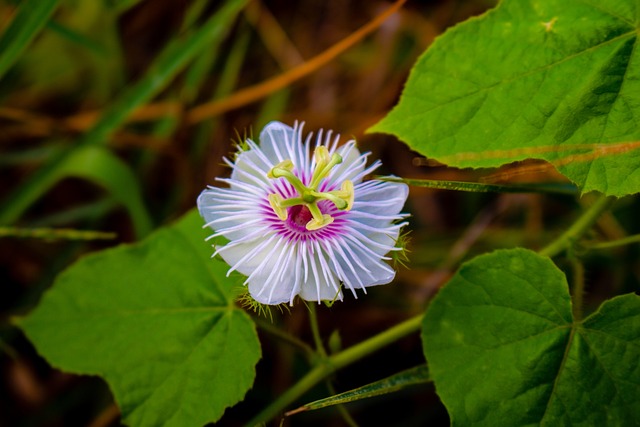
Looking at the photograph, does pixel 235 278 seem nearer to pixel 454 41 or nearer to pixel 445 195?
pixel 454 41

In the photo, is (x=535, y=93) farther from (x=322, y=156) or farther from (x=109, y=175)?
(x=109, y=175)

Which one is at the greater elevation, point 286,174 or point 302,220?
point 286,174

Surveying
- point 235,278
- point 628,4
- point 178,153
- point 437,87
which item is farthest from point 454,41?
point 178,153

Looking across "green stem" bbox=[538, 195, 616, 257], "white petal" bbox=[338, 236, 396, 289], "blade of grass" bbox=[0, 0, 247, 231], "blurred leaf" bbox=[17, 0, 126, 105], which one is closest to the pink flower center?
"white petal" bbox=[338, 236, 396, 289]

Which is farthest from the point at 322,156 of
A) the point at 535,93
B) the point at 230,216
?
the point at 535,93

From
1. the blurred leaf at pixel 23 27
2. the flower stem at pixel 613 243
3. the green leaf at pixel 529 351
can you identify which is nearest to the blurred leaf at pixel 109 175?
the blurred leaf at pixel 23 27

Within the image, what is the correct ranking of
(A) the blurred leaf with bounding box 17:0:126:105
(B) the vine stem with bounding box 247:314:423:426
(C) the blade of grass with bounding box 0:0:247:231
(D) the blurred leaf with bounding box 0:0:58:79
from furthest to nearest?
(A) the blurred leaf with bounding box 17:0:126:105 < (C) the blade of grass with bounding box 0:0:247:231 < (D) the blurred leaf with bounding box 0:0:58:79 < (B) the vine stem with bounding box 247:314:423:426

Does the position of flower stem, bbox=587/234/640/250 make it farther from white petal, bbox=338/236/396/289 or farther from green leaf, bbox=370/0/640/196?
white petal, bbox=338/236/396/289

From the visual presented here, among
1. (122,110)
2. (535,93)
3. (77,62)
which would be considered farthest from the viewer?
(77,62)
